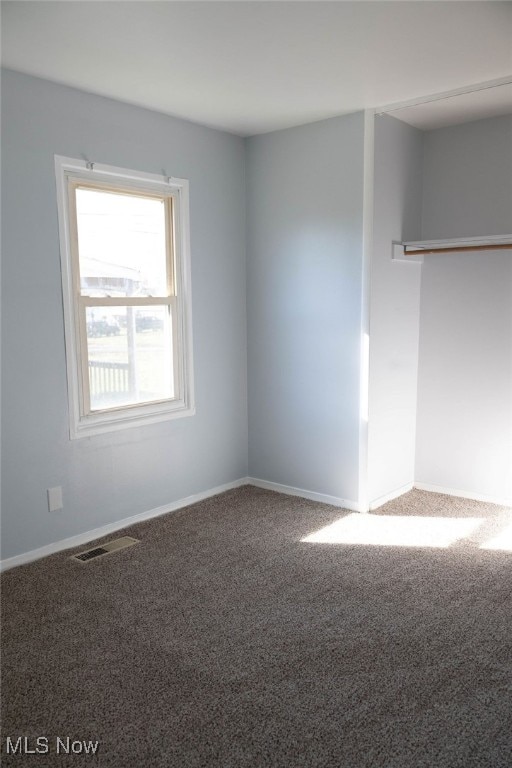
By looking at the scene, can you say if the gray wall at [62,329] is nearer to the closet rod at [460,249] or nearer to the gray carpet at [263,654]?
the gray carpet at [263,654]

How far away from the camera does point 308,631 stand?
2.67 metres

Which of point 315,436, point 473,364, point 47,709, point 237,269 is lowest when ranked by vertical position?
point 47,709

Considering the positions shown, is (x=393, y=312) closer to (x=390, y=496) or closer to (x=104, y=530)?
(x=390, y=496)

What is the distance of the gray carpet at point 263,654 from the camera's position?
2.03m

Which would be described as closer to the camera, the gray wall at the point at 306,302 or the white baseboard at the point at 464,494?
the gray wall at the point at 306,302

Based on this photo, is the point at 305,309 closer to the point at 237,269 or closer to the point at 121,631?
the point at 237,269

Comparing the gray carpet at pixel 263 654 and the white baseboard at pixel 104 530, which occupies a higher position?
the white baseboard at pixel 104 530

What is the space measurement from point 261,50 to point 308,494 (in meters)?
2.81

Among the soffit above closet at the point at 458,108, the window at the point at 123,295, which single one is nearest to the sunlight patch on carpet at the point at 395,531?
the window at the point at 123,295

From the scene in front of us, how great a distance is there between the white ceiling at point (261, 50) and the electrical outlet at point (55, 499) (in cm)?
219

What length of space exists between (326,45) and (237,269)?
192cm

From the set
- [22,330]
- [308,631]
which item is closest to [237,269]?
[22,330]

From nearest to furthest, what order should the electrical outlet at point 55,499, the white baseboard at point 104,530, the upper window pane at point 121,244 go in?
1. the white baseboard at point 104,530
2. the electrical outlet at point 55,499
3. the upper window pane at point 121,244

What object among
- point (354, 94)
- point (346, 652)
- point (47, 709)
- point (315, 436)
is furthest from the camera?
point (315, 436)
